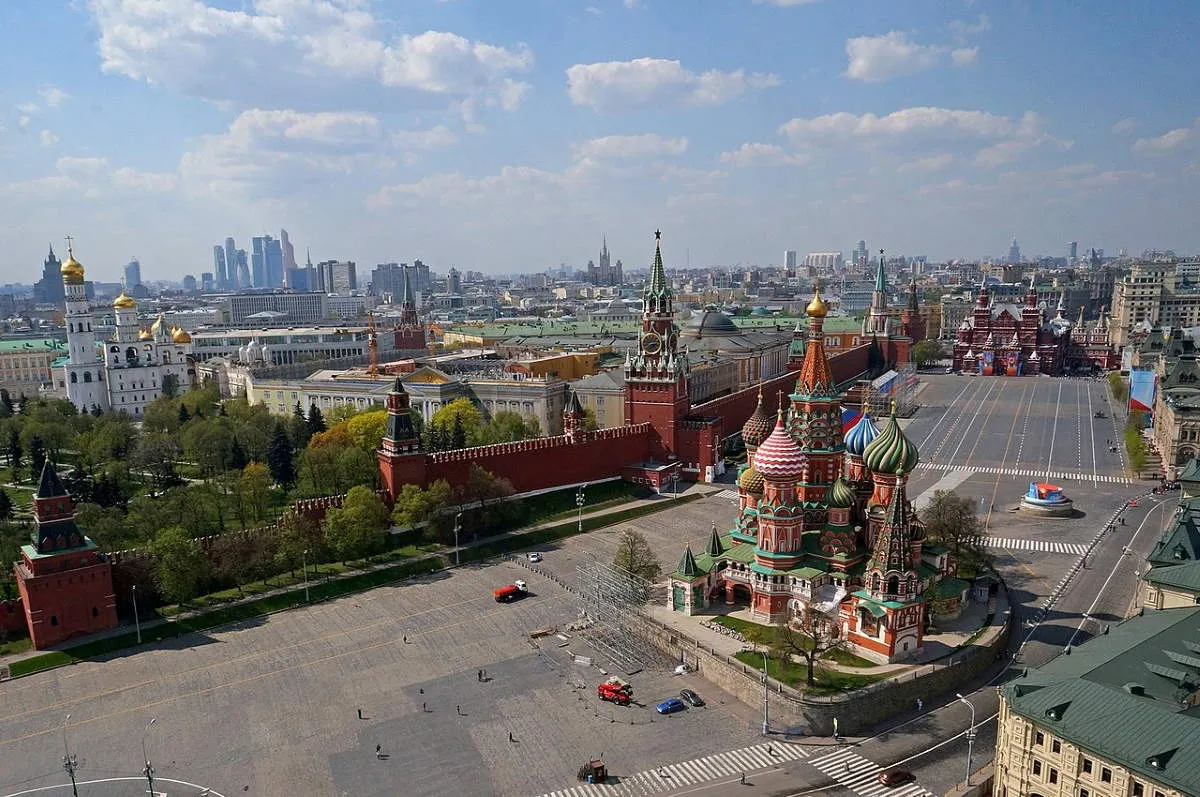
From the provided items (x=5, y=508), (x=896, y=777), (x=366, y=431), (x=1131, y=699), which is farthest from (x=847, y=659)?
(x=5, y=508)

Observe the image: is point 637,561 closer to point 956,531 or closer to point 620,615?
point 620,615

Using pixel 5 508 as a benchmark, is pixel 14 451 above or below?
above

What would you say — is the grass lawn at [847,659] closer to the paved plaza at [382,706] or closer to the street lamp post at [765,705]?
the street lamp post at [765,705]

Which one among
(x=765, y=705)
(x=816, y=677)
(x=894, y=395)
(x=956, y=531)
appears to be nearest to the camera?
(x=765, y=705)

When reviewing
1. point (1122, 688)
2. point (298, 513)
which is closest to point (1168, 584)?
A: point (1122, 688)

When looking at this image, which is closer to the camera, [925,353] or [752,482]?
[752,482]

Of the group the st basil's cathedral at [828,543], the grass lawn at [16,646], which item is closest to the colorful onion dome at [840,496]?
the st basil's cathedral at [828,543]

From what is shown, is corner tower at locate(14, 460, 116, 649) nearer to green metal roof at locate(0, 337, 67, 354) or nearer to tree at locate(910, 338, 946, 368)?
green metal roof at locate(0, 337, 67, 354)

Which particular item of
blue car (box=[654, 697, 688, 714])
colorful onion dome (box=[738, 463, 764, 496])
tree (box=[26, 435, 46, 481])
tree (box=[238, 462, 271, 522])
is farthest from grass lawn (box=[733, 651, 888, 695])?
tree (box=[26, 435, 46, 481])
